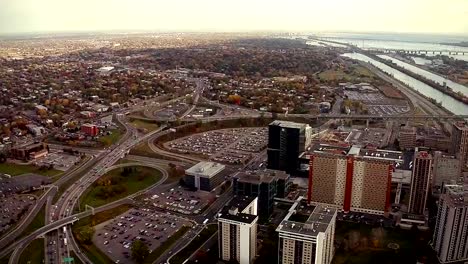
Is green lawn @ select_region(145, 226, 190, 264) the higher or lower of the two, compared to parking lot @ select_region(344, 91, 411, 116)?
lower

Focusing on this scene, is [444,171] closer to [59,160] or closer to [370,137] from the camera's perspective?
[370,137]

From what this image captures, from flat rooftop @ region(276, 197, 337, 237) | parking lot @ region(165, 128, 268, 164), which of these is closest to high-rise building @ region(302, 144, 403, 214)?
flat rooftop @ region(276, 197, 337, 237)

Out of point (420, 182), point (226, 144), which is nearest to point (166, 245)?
point (420, 182)

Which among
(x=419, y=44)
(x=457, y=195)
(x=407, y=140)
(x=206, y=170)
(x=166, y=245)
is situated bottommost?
(x=166, y=245)

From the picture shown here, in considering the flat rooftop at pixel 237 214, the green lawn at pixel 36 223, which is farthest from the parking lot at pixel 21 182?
the flat rooftop at pixel 237 214

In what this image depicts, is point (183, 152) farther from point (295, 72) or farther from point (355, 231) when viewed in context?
point (295, 72)

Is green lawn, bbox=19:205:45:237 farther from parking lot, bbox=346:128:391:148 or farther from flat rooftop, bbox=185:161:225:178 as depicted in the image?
parking lot, bbox=346:128:391:148
